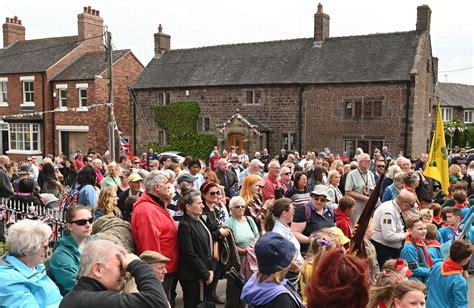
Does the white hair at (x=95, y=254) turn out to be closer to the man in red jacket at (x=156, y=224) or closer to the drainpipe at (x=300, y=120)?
the man in red jacket at (x=156, y=224)

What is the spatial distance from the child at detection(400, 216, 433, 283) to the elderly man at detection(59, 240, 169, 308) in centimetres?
355

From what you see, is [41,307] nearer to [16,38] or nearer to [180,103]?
[180,103]

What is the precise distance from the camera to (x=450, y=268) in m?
4.66

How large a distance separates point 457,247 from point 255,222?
2.74 m

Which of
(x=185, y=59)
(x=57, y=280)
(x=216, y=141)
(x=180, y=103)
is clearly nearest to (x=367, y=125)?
(x=216, y=141)

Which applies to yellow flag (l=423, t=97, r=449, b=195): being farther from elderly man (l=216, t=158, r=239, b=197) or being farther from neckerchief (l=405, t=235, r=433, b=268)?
neckerchief (l=405, t=235, r=433, b=268)

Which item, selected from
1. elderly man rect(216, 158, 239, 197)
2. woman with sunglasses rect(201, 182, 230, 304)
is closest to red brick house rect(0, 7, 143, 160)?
elderly man rect(216, 158, 239, 197)

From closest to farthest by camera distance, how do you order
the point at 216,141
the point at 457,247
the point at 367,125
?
the point at 457,247
the point at 367,125
the point at 216,141

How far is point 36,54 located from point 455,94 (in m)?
39.2

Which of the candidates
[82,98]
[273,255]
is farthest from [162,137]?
[273,255]

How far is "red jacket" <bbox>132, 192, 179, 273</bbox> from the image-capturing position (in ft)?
15.4

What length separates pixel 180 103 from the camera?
100.0ft

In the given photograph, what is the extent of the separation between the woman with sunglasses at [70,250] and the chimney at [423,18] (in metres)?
25.5

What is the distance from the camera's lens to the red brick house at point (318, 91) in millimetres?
24375
